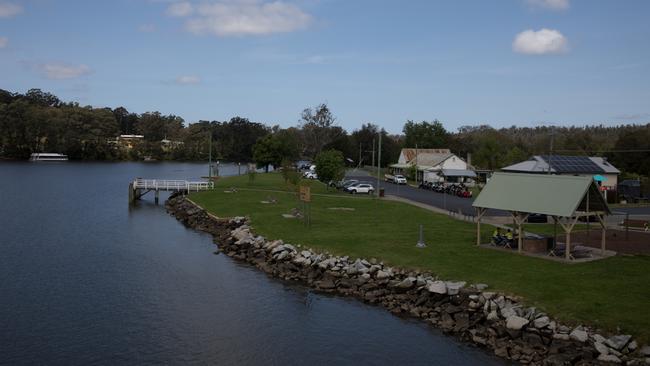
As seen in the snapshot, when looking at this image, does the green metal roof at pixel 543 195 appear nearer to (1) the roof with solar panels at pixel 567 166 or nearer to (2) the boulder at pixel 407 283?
(2) the boulder at pixel 407 283

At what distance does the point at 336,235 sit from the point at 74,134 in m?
155

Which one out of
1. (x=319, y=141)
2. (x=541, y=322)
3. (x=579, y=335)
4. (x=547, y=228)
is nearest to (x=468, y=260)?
(x=541, y=322)

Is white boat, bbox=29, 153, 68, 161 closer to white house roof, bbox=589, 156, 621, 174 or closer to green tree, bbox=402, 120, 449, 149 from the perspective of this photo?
green tree, bbox=402, 120, 449, 149

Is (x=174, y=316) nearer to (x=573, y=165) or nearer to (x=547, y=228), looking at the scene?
(x=547, y=228)

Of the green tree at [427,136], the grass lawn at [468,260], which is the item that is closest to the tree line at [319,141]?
the green tree at [427,136]

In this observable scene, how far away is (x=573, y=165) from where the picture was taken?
235ft

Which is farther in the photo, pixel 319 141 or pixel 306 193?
pixel 319 141

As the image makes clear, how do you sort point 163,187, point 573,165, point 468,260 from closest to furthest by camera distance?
point 468,260
point 573,165
point 163,187

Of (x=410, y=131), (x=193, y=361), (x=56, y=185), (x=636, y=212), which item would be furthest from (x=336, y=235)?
(x=410, y=131)

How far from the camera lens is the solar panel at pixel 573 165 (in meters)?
69.7

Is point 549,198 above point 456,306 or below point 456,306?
above

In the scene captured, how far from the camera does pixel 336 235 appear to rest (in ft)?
132

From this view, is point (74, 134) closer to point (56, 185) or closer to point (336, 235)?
point (56, 185)

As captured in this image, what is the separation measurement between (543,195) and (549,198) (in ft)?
1.77
